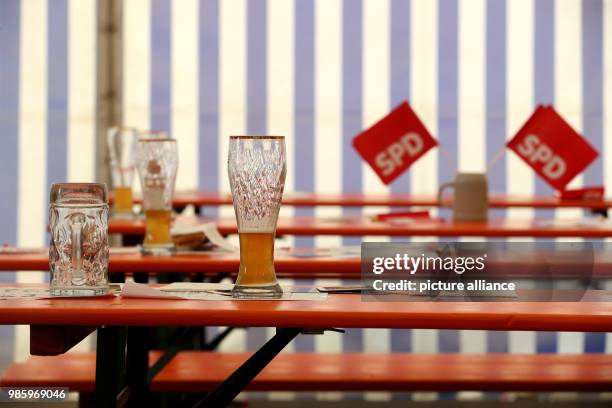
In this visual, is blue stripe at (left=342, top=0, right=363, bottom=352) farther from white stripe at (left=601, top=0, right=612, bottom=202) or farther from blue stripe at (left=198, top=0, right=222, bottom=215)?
white stripe at (left=601, top=0, right=612, bottom=202)

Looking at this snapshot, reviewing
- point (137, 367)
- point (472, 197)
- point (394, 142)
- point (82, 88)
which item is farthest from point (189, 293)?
point (82, 88)

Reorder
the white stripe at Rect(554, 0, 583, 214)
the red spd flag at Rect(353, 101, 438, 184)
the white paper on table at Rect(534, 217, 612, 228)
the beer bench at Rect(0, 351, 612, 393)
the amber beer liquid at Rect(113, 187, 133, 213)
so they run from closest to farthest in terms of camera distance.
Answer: the beer bench at Rect(0, 351, 612, 393)
the white paper on table at Rect(534, 217, 612, 228)
the amber beer liquid at Rect(113, 187, 133, 213)
the red spd flag at Rect(353, 101, 438, 184)
the white stripe at Rect(554, 0, 583, 214)

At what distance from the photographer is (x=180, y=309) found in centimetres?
130

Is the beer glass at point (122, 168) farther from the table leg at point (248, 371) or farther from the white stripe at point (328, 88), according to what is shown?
the white stripe at point (328, 88)

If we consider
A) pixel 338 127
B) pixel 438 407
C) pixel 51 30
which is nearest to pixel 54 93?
pixel 51 30

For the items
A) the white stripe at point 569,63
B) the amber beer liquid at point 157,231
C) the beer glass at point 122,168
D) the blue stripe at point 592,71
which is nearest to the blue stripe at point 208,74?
the white stripe at point 569,63

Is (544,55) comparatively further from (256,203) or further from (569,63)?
(256,203)

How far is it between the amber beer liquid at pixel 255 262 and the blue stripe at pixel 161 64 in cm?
518

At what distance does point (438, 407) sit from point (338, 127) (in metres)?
3.52

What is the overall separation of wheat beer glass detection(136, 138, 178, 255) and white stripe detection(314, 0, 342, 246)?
4.51 metres

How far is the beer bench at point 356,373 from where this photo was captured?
2096 mm

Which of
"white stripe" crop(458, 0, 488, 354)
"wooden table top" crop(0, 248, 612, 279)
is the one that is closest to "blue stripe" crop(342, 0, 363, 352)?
"white stripe" crop(458, 0, 488, 354)

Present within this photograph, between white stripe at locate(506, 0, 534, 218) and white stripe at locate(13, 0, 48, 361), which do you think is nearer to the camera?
white stripe at locate(13, 0, 48, 361)

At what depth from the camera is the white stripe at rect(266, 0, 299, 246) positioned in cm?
662
